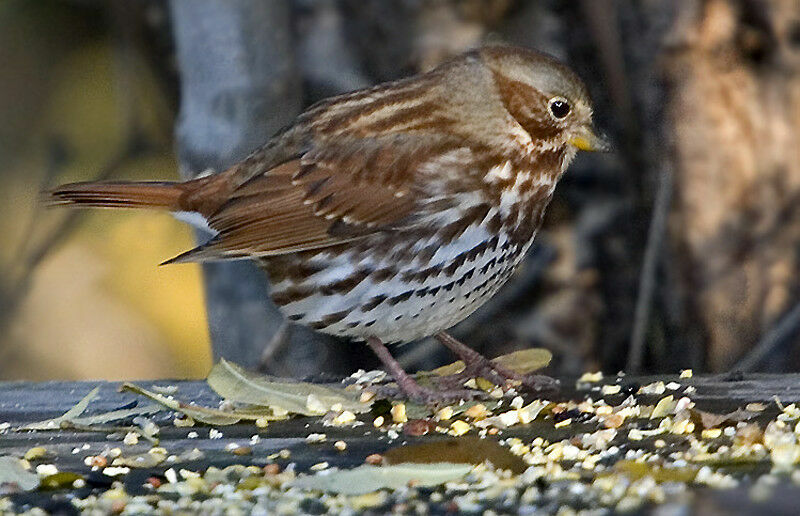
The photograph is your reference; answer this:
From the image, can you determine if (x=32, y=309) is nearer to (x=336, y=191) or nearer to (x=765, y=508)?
(x=336, y=191)

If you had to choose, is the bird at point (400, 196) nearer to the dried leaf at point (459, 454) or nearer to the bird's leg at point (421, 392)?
the bird's leg at point (421, 392)

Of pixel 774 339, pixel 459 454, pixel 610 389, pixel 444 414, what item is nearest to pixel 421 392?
pixel 444 414

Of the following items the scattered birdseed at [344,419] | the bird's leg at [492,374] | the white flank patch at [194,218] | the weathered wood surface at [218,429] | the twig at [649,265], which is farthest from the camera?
the twig at [649,265]

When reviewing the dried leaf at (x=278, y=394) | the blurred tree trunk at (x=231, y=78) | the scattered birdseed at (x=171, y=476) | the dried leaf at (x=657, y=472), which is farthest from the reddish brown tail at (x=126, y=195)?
the dried leaf at (x=657, y=472)

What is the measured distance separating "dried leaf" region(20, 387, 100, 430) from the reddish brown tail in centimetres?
84

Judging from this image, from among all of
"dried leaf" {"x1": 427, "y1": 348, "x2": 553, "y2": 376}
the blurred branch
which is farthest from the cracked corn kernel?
the blurred branch

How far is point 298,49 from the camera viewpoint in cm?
511

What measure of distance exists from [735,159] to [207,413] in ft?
8.30

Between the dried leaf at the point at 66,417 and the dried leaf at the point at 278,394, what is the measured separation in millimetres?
300

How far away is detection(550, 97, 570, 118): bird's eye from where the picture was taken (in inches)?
168

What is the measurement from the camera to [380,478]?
2781 millimetres

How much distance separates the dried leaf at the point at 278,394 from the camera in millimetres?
3578

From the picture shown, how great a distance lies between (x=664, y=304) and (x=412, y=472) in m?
2.67

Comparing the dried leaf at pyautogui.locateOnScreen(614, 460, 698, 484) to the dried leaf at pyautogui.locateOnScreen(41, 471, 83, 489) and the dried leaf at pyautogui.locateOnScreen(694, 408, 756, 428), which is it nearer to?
the dried leaf at pyautogui.locateOnScreen(694, 408, 756, 428)
